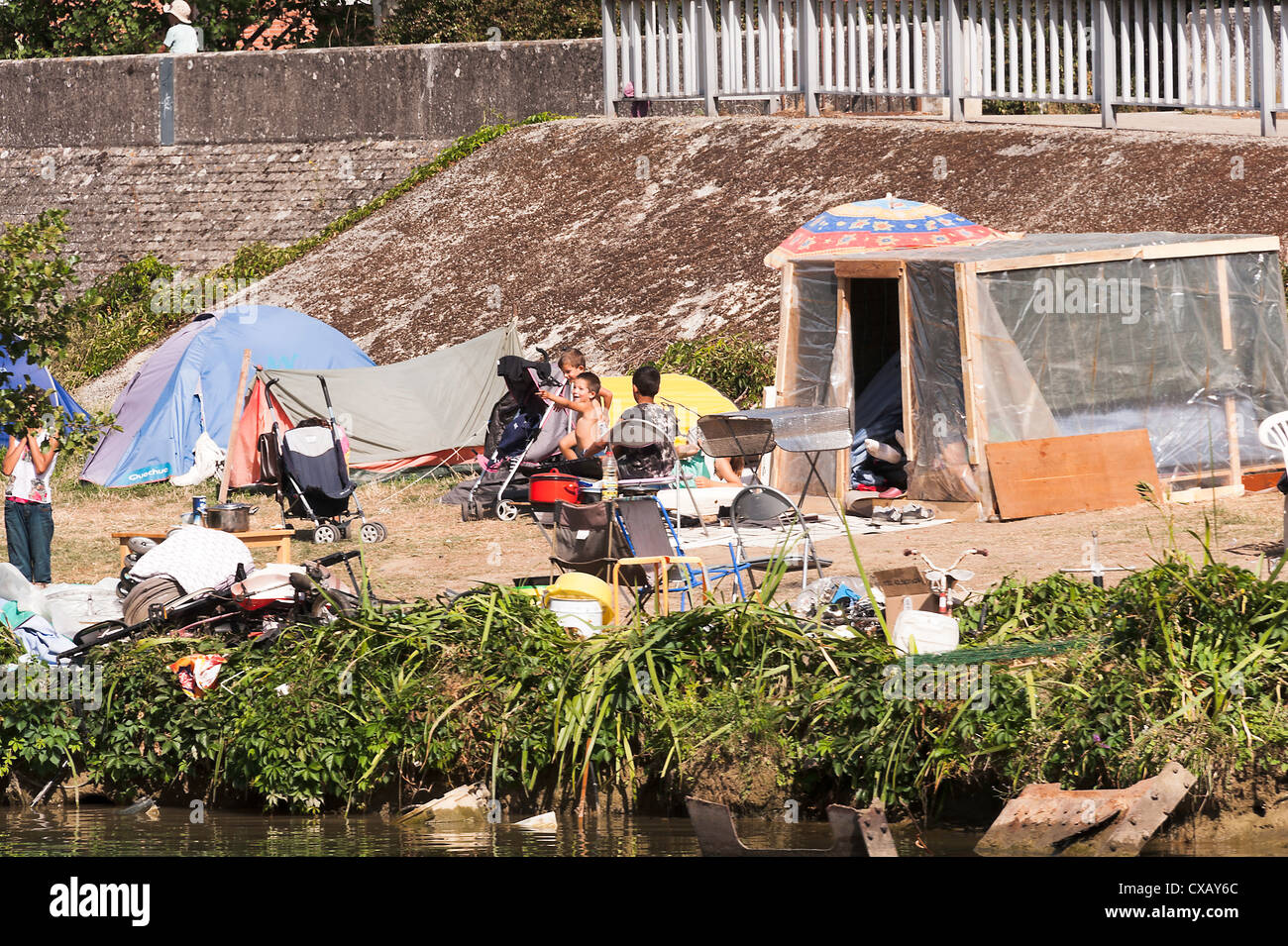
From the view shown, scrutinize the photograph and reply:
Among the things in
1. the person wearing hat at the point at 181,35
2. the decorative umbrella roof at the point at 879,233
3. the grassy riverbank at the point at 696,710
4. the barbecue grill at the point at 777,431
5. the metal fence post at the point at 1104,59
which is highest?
the person wearing hat at the point at 181,35

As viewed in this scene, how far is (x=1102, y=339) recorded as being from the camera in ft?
43.9

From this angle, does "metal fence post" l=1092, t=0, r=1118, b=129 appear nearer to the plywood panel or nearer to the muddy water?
the plywood panel

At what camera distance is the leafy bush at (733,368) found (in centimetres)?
1678

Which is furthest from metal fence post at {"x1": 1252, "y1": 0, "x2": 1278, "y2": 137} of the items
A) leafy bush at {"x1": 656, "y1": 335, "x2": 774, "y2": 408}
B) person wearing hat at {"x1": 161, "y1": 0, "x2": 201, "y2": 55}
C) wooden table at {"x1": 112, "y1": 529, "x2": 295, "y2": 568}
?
person wearing hat at {"x1": 161, "y1": 0, "x2": 201, "y2": 55}

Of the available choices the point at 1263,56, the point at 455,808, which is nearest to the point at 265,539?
the point at 455,808

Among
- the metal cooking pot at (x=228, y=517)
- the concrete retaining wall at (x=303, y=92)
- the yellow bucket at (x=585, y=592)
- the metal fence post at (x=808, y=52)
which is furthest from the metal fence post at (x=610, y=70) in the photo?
the yellow bucket at (x=585, y=592)

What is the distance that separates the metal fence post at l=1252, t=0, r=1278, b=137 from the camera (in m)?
17.2

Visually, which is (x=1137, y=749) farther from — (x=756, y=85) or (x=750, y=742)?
(x=756, y=85)

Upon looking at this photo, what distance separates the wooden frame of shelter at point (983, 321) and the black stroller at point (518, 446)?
173 cm

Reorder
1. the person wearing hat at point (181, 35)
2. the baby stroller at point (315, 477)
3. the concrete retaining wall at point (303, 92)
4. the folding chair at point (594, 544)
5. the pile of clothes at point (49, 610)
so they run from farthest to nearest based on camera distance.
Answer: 1. the person wearing hat at point (181, 35)
2. the concrete retaining wall at point (303, 92)
3. the baby stroller at point (315, 477)
4. the folding chair at point (594, 544)
5. the pile of clothes at point (49, 610)

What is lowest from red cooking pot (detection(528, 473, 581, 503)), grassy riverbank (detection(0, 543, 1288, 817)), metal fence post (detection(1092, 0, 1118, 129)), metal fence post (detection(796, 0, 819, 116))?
grassy riverbank (detection(0, 543, 1288, 817))

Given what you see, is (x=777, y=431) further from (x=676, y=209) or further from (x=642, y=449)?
(x=676, y=209)

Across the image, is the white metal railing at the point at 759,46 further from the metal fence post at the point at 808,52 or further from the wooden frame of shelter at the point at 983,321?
the wooden frame of shelter at the point at 983,321

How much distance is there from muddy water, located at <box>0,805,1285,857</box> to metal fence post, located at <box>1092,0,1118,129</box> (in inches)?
500
